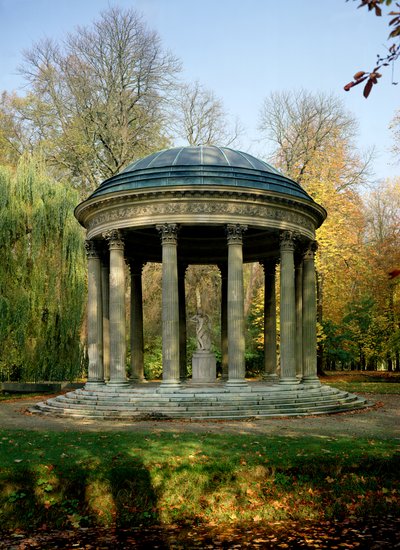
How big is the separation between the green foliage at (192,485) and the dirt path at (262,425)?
3523mm

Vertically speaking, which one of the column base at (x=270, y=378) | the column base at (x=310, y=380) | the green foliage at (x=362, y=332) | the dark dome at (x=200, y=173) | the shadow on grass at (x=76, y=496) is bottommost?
the shadow on grass at (x=76, y=496)

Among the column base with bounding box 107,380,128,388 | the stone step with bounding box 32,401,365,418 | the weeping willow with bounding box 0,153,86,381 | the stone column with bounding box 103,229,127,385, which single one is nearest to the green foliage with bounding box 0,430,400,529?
the stone step with bounding box 32,401,365,418

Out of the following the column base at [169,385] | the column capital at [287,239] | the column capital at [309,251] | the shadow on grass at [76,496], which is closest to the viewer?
the shadow on grass at [76,496]

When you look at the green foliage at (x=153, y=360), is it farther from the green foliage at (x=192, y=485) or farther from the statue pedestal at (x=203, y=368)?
the green foliage at (x=192, y=485)

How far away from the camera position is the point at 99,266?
93.8 feet

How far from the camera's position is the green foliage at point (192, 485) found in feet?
39.0

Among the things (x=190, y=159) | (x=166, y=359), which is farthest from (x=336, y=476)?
(x=190, y=159)

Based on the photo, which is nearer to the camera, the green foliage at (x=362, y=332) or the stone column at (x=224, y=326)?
the stone column at (x=224, y=326)

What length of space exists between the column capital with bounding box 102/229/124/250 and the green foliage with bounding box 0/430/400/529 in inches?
498

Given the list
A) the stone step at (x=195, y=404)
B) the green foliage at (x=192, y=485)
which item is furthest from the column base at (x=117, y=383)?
the green foliage at (x=192, y=485)

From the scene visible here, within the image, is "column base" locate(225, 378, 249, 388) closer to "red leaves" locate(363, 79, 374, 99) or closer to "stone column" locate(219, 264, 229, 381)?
"stone column" locate(219, 264, 229, 381)

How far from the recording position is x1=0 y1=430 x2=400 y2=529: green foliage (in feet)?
39.0

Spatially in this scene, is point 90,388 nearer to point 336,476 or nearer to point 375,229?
point 336,476

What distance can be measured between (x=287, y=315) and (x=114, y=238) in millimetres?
8520
